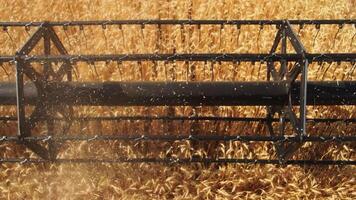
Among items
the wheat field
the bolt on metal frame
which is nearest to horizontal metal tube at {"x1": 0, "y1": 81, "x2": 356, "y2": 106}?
the bolt on metal frame

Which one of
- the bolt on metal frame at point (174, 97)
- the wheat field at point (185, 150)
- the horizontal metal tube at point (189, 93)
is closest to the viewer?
the bolt on metal frame at point (174, 97)

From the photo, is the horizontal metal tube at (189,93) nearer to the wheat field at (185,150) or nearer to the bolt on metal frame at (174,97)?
the bolt on metal frame at (174,97)

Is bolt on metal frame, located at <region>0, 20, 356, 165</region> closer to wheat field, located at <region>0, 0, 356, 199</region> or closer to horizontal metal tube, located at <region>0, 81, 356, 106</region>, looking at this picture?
horizontal metal tube, located at <region>0, 81, 356, 106</region>

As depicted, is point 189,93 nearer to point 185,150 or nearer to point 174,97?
point 174,97

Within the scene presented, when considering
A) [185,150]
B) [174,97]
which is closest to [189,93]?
[174,97]

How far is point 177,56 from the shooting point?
3527mm

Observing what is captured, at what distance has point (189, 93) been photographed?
3.87 metres

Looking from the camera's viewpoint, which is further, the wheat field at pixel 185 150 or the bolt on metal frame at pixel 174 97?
the wheat field at pixel 185 150

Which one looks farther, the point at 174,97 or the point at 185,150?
the point at 185,150

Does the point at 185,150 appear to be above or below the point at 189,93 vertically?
below

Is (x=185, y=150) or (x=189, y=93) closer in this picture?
(x=189, y=93)

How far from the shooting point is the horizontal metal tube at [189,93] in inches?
153

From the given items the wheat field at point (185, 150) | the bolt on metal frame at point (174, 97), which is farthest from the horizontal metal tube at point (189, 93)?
the wheat field at point (185, 150)

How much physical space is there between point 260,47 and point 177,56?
1932 mm
